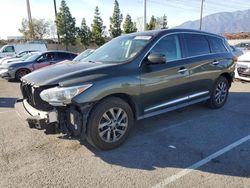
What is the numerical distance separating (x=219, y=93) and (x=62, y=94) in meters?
4.00

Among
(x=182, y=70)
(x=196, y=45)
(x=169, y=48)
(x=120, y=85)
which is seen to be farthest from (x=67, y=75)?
(x=196, y=45)

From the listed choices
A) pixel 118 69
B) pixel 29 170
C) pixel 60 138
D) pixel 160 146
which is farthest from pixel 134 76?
pixel 29 170

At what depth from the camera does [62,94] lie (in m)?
3.50

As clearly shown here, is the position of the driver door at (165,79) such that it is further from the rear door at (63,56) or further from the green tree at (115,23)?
the green tree at (115,23)

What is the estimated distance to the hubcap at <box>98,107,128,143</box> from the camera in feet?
12.7

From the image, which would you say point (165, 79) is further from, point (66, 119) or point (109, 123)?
point (66, 119)

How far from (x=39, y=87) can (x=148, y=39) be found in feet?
6.58

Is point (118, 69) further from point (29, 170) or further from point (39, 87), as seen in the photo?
point (29, 170)

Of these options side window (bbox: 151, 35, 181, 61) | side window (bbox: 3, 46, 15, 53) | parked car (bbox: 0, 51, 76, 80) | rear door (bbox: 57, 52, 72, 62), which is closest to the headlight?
side window (bbox: 151, 35, 181, 61)

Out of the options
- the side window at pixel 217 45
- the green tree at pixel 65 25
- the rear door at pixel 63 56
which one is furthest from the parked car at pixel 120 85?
the green tree at pixel 65 25

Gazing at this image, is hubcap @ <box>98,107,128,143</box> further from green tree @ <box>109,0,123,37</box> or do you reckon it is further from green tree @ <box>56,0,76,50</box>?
green tree @ <box>109,0,123,37</box>

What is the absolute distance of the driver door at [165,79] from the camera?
427 centimetres

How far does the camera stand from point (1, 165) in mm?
3609

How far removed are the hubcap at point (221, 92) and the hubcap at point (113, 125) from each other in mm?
2905
